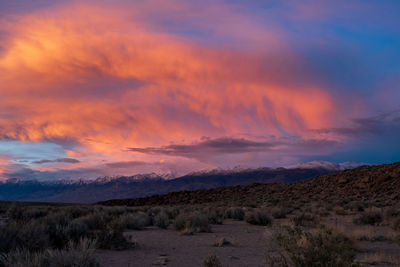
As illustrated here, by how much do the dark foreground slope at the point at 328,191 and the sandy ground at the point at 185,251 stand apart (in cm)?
2806

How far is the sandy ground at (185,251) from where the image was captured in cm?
932

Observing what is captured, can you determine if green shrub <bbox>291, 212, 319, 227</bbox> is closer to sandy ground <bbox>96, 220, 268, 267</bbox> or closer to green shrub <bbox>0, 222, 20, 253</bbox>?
sandy ground <bbox>96, 220, 268, 267</bbox>

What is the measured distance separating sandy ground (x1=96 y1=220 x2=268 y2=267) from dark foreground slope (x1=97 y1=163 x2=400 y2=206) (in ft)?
92.1

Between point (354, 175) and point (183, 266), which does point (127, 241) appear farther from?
point (354, 175)

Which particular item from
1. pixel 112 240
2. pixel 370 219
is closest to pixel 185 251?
pixel 112 240

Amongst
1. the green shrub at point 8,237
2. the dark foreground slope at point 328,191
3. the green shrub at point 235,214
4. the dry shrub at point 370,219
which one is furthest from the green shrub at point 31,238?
the dark foreground slope at point 328,191

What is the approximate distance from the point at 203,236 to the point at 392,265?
24.5ft

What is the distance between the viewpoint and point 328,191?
158 ft

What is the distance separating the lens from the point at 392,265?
8.85 metres

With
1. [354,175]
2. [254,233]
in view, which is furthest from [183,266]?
[354,175]

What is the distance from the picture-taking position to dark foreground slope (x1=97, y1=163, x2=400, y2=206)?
41.4 metres

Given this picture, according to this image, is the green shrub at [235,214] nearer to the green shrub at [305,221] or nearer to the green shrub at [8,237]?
the green shrub at [305,221]

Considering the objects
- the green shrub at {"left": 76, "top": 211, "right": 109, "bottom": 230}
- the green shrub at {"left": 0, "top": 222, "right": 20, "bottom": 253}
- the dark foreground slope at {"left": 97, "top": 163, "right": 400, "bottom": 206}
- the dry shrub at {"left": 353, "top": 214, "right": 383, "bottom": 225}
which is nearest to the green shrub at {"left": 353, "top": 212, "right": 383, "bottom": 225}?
the dry shrub at {"left": 353, "top": 214, "right": 383, "bottom": 225}

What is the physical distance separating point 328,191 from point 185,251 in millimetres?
42073
